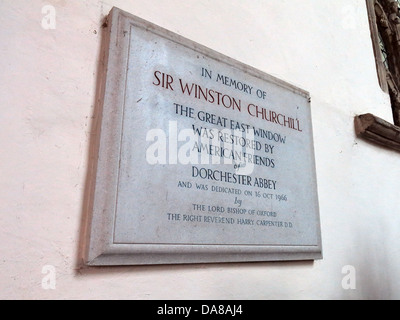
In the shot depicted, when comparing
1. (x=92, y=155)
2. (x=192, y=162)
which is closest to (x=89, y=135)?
(x=92, y=155)

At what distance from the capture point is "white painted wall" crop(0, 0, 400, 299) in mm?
781

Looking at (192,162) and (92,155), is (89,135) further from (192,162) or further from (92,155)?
(192,162)

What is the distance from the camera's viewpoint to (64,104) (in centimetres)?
87

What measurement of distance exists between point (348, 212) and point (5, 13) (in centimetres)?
149

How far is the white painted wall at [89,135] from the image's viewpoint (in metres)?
0.78

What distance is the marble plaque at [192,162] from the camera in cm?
86

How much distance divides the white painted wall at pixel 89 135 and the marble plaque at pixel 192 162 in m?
0.06

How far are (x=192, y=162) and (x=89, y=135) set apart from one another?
12.1 inches

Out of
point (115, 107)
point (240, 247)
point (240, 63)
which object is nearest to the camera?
point (115, 107)

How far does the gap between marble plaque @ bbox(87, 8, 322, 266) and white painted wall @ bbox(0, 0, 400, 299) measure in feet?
0.20

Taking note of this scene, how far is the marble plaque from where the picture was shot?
859 mm

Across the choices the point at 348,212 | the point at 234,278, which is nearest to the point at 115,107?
the point at 234,278

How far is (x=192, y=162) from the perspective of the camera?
1.01 meters
